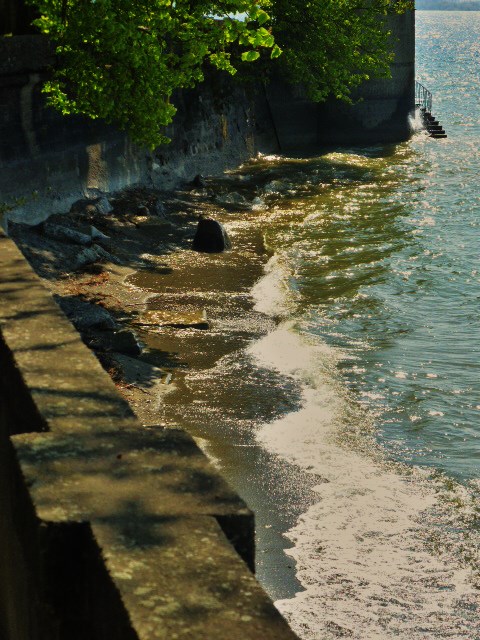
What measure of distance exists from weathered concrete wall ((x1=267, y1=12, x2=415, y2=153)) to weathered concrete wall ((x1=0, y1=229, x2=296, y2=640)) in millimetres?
34389

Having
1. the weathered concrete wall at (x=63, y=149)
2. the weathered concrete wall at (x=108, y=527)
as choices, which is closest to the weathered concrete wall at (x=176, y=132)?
the weathered concrete wall at (x=63, y=149)

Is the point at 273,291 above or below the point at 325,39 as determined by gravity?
below

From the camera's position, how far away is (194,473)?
3.74 metres

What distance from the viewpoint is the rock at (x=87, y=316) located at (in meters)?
14.4

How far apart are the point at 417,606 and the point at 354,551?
1029 millimetres

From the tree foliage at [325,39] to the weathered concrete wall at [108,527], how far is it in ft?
96.5

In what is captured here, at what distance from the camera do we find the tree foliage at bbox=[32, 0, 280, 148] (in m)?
16.3

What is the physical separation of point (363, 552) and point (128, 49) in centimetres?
997

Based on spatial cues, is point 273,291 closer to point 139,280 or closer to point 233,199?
point 139,280

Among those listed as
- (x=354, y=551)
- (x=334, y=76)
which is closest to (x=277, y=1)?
(x=334, y=76)

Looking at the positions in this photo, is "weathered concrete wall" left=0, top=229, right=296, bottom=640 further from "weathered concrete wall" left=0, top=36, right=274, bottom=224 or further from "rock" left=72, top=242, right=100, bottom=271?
"weathered concrete wall" left=0, top=36, right=274, bottom=224

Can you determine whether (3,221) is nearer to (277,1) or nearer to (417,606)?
(417,606)

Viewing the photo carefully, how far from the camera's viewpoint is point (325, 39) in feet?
108

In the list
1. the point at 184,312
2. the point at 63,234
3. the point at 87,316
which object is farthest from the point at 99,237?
the point at 87,316
